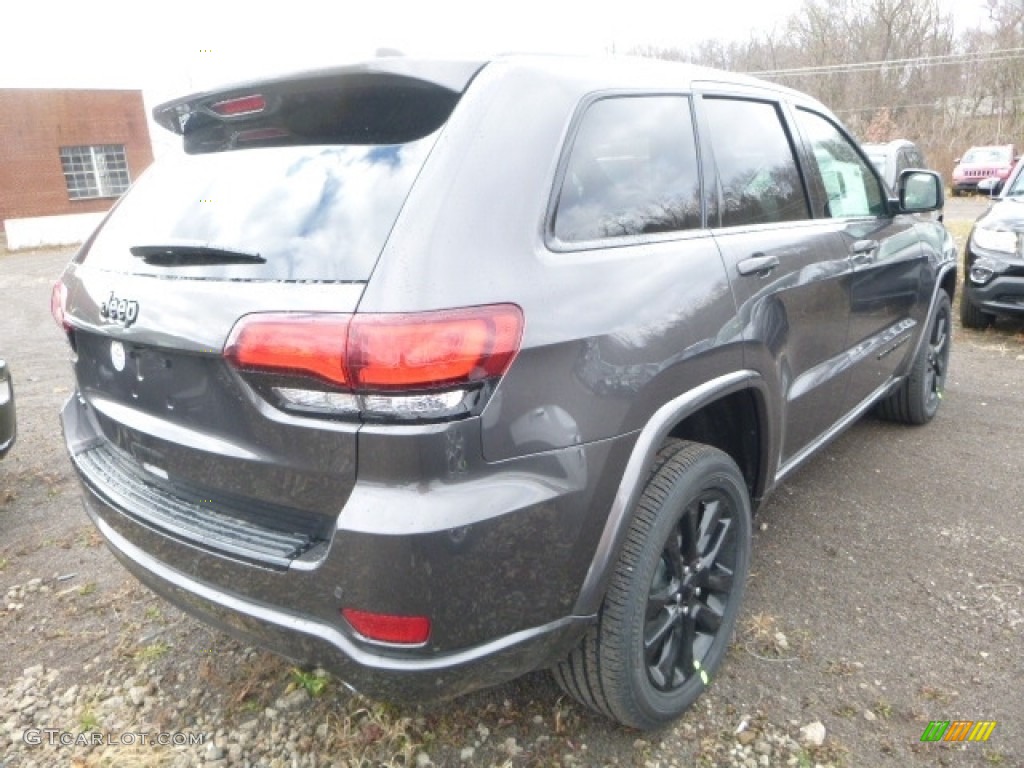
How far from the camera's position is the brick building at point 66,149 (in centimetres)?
2500

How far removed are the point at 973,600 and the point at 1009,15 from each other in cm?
4127

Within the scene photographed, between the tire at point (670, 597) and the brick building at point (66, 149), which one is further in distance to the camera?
the brick building at point (66, 149)

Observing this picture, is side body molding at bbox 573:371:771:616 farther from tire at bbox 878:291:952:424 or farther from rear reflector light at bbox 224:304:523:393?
tire at bbox 878:291:952:424

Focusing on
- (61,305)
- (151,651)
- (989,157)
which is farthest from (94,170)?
(989,157)

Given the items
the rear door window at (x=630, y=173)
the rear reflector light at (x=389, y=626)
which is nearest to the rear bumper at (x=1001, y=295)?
the rear door window at (x=630, y=173)

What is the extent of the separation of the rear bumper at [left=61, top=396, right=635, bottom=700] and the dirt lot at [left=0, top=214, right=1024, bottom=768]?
485mm

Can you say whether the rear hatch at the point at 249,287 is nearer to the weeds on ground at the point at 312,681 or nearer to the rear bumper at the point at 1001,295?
the weeds on ground at the point at 312,681

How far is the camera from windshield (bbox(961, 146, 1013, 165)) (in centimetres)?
2316

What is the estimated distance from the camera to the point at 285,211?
1812 mm

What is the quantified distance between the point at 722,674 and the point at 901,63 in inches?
1572

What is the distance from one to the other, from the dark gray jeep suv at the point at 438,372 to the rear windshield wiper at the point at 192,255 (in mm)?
14

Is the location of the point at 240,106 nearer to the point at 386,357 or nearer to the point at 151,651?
the point at 386,357

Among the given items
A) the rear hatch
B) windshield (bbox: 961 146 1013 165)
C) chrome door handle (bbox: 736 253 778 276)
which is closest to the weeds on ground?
the rear hatch

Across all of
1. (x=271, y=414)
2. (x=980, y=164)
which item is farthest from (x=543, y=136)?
(x=980, y=164)
